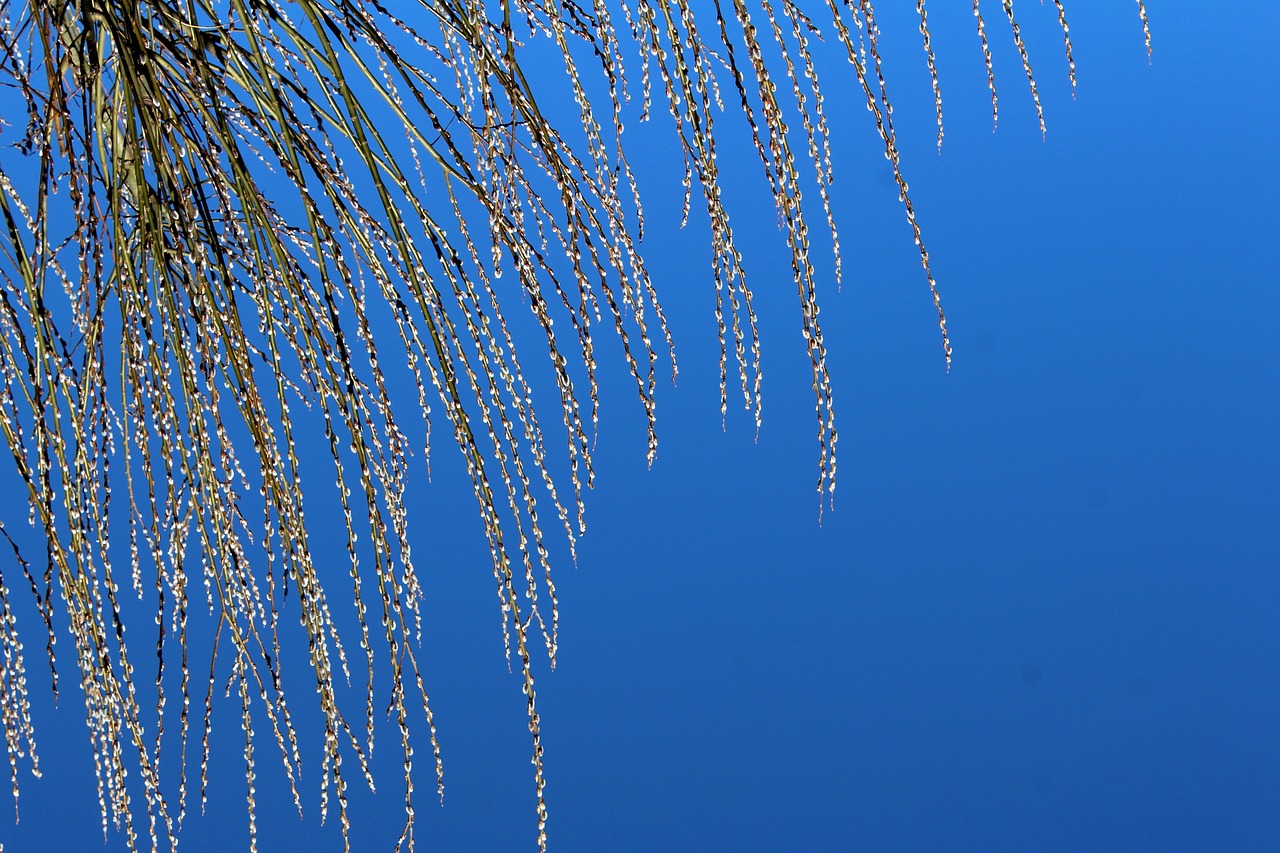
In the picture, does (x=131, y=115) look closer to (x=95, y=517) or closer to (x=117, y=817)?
(x=95, y=517)

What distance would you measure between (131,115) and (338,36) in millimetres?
106

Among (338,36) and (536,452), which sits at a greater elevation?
(338,36)

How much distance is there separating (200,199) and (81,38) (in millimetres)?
119

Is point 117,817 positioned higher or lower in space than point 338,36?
lower

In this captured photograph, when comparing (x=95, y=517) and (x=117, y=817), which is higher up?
(x=95, y=517)

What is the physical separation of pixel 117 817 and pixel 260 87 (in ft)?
1.16

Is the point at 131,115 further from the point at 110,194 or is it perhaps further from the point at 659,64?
the point at 659,64

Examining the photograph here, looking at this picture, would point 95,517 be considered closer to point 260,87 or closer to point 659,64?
point 260,87

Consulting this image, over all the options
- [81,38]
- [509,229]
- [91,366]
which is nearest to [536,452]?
[509,229]

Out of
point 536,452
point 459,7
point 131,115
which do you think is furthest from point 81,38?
point 536,452

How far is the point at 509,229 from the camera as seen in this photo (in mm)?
604

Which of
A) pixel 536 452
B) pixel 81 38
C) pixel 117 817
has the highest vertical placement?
pixel 81 38

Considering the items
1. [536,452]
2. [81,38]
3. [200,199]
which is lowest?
[536,452]

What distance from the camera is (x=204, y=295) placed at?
583 millimetres
